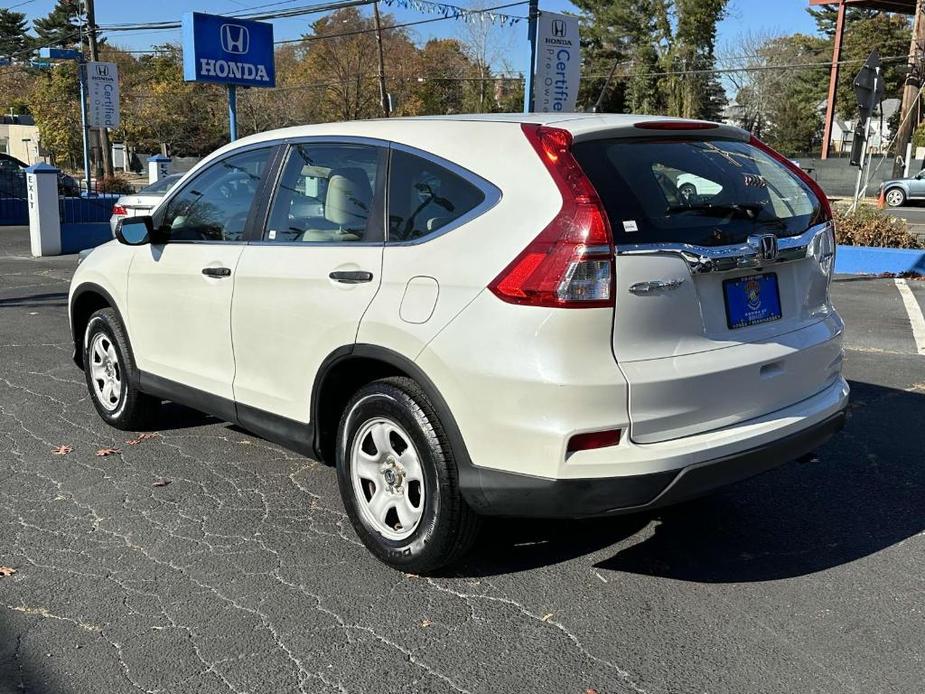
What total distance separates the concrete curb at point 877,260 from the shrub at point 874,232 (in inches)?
15.7

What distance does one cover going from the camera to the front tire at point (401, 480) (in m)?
3.19

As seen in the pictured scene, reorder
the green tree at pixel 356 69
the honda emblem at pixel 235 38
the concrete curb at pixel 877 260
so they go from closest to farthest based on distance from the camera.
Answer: the concrete curb at pixel 877 260, the honda emblem at pixel 235 38, the green tree at pixel 356 69

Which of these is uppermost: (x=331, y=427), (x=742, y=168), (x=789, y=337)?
(x=742, y=168)

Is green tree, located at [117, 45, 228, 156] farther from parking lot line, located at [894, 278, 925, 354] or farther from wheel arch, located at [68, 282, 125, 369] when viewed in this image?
wheel arch, located at [68, 282, 125, 369]

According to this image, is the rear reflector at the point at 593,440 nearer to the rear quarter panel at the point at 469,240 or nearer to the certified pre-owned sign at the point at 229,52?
the rear quarter panel at the point at 469,240

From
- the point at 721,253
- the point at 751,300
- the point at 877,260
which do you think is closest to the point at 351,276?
the point at 721,253

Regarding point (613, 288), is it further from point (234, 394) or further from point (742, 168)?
point (234, 394)

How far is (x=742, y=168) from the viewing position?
353 centimetres

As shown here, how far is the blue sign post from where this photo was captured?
14.2 meters

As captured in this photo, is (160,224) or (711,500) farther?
(160,224)

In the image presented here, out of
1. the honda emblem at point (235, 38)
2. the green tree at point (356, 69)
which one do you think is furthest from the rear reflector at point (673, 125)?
the green tree at point (356, 69)

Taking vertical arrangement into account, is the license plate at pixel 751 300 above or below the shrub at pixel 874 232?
above

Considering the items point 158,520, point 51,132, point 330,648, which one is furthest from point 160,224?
point 51,132

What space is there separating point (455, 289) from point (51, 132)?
61388 mm
